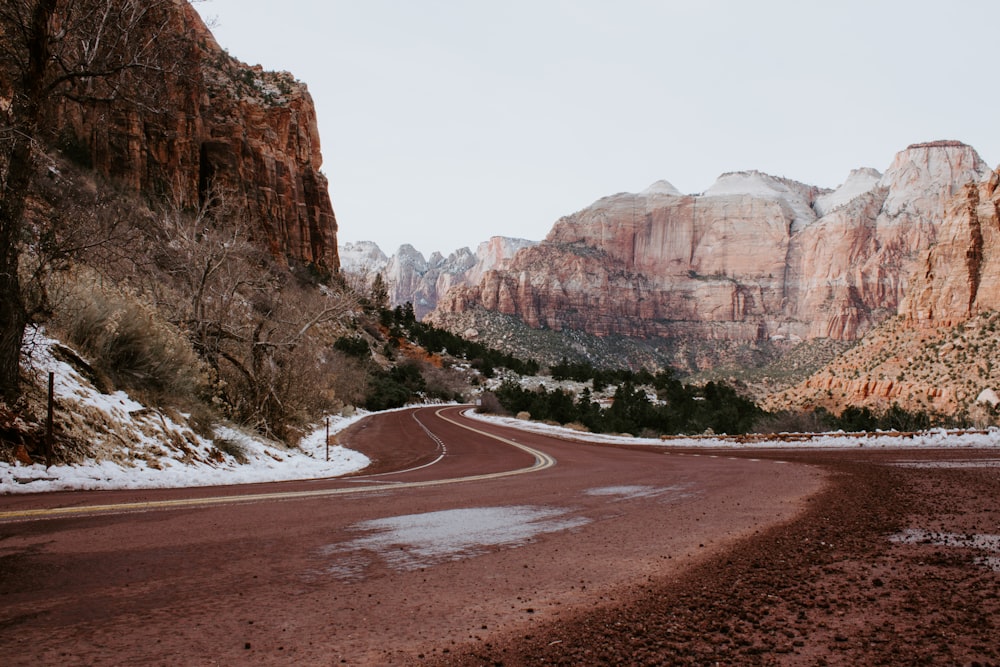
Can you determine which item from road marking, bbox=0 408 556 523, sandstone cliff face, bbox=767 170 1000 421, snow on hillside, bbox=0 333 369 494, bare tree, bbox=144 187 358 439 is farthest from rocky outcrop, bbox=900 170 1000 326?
snow on hillside, bbox=0 333 369 494

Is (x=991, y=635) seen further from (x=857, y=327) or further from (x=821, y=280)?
(x=821, y=280)

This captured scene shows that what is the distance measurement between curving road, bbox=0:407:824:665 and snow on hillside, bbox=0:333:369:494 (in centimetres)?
82

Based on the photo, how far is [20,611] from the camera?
9.94 feet

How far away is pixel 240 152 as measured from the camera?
248 feet

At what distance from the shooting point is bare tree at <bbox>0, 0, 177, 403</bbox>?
8508 mm

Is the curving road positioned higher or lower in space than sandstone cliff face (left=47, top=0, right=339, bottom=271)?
lower

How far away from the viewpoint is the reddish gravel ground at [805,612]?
261 cm

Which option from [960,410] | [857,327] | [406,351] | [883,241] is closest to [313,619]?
[960,410]

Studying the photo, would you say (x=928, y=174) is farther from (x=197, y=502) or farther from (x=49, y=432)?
(x=49, y=432)

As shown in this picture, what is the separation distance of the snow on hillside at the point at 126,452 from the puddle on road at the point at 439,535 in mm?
4642

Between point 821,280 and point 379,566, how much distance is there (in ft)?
718

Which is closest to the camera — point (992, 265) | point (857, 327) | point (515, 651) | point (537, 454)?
point (515, 651)

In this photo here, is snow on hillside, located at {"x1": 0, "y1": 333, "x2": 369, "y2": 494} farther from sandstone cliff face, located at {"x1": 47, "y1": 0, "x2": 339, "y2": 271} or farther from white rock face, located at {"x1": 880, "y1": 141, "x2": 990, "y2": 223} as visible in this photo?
white rock face, located at {"x1": 880, "y1": 141, "x2": 990, "y2": 223}

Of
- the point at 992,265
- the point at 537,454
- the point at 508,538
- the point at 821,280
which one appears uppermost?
the point at 821,280
